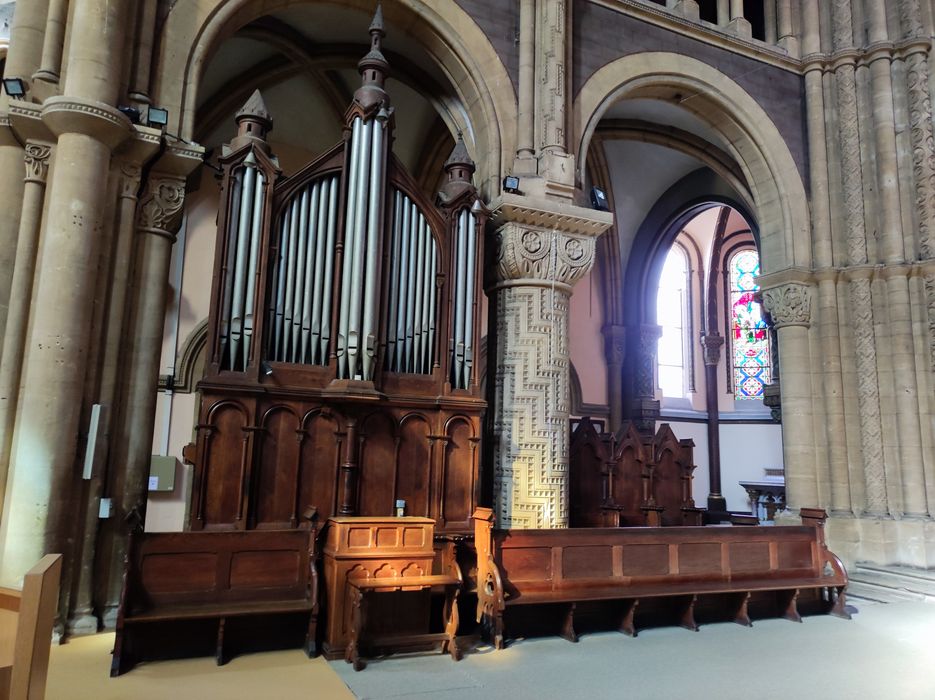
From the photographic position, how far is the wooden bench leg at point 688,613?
18.9 ft

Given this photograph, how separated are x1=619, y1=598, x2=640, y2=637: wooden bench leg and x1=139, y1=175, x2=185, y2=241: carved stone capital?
4818 millimetres

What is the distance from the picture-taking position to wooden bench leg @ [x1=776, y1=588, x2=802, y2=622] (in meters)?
6.18

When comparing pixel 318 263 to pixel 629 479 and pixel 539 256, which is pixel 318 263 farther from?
pixel 629 479

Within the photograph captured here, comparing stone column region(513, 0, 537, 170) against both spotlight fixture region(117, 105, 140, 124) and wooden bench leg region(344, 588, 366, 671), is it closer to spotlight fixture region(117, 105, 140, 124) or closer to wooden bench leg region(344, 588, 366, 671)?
spotlight fixture region(117, 105, 140, 124)

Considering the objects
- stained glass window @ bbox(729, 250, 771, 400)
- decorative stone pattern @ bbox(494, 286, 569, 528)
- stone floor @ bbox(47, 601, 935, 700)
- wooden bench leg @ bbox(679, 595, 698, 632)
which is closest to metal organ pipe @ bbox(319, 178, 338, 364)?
decorative stone pattern @ bbox(494, 286, 569, 528)

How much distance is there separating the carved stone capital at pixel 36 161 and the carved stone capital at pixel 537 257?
13.1ft

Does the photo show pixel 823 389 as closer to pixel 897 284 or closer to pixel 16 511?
pixel 897 284

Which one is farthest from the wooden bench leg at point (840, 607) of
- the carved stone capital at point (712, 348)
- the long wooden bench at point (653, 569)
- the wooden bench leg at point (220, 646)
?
the carved stone capital at point (712, 348)

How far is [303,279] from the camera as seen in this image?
20.1 ft

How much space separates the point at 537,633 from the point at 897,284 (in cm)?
659

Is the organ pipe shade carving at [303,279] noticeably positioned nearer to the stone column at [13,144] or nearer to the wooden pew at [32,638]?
the stone column at [13,144]

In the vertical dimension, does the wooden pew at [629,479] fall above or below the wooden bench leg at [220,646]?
above

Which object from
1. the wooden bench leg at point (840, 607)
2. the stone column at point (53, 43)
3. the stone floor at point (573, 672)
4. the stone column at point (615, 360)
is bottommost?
the stone floor at point (573, 672)

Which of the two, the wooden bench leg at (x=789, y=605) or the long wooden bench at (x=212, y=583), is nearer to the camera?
the long wooden bench at (x=212, y=583)
